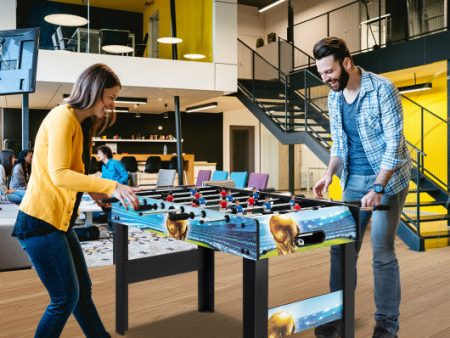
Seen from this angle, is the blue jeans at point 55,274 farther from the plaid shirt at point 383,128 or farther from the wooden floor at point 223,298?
the plaid shirt at point 383,128

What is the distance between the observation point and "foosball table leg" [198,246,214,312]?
11.3ft

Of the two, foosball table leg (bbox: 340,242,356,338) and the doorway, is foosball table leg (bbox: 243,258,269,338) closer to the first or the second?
foosball table leg (bbox: 340,242,356,338)

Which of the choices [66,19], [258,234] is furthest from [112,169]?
[258,234]

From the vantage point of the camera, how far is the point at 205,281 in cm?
346

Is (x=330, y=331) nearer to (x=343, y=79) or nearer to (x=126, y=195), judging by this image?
(x=343, y=79)

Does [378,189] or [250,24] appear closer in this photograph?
[378,189]

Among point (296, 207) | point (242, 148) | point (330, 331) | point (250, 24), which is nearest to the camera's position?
point (296, 207)

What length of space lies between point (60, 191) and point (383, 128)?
5.65ft

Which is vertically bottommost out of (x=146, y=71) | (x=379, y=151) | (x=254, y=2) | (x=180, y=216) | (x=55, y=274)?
(x=55, y=274)

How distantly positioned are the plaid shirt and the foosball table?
0.46m

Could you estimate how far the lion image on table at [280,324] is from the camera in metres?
2.17

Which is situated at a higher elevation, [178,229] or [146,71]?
[146,71]

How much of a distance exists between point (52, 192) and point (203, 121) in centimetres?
A: 1547

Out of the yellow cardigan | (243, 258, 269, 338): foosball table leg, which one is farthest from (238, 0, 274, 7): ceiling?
(243, 258, 269, 338): foosball table leg
